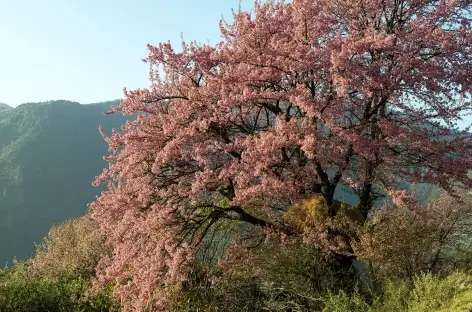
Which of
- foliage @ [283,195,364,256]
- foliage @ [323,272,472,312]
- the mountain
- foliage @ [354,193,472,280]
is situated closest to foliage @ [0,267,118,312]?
foliage @ [283,195,364,256]

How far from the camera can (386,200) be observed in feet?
45.8

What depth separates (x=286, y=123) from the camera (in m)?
10.5

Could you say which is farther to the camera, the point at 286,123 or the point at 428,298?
the point at 286,123

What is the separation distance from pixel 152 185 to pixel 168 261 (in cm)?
259

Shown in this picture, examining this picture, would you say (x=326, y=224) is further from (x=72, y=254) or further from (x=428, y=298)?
(x=72, y=254)

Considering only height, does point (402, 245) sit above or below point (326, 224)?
below

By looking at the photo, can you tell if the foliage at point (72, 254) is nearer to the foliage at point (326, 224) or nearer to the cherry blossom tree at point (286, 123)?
the cherry blossom tree at point (286, 123)

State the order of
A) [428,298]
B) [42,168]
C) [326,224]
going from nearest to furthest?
[428,298] → [326,224] → [42,168]

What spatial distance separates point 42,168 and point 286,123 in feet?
487

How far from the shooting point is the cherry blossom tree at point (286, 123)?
35.6 ft

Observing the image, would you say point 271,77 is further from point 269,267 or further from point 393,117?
point 269,267

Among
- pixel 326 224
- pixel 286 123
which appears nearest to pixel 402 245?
pixel 326 224

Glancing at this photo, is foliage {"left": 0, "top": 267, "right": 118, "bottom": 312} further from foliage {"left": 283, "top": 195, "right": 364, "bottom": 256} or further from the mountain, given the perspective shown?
the mountain

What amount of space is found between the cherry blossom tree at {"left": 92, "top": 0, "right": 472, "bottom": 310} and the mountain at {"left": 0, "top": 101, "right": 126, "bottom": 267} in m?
112
